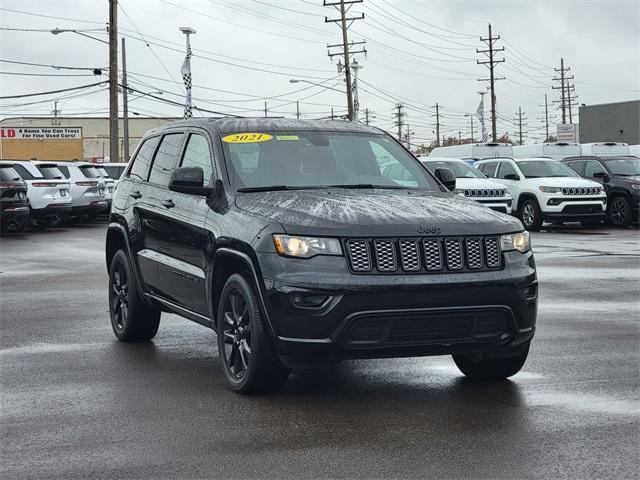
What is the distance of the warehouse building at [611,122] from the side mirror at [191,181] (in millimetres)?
54995

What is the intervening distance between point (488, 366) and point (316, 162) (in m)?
1.84

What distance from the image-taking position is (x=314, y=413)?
617 centimetres

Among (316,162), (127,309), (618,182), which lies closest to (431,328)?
(316,162)

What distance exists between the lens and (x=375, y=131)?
812cm

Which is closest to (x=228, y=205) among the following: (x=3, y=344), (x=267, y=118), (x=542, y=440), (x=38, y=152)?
(x=267, y=118)

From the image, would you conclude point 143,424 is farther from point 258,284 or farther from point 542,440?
point 542,440

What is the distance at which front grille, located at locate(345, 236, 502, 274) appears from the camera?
19.8 feet

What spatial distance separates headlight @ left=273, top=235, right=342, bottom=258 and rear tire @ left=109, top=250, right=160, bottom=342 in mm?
2581

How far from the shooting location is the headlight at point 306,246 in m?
6.03

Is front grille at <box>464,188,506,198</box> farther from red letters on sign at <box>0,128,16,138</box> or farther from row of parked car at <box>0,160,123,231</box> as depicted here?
red letters on sign at <box>0,128,16,138</box>

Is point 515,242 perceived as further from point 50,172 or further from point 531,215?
point 50,172

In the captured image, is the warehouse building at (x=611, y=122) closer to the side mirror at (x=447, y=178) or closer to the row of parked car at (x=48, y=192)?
the row of parked car at (x=48, y=192)

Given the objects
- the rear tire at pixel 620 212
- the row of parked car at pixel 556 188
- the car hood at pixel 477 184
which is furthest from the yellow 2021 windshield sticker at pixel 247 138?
the rear tire at pixel 620 212

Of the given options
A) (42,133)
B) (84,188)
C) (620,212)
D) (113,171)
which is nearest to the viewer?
(620,212)
